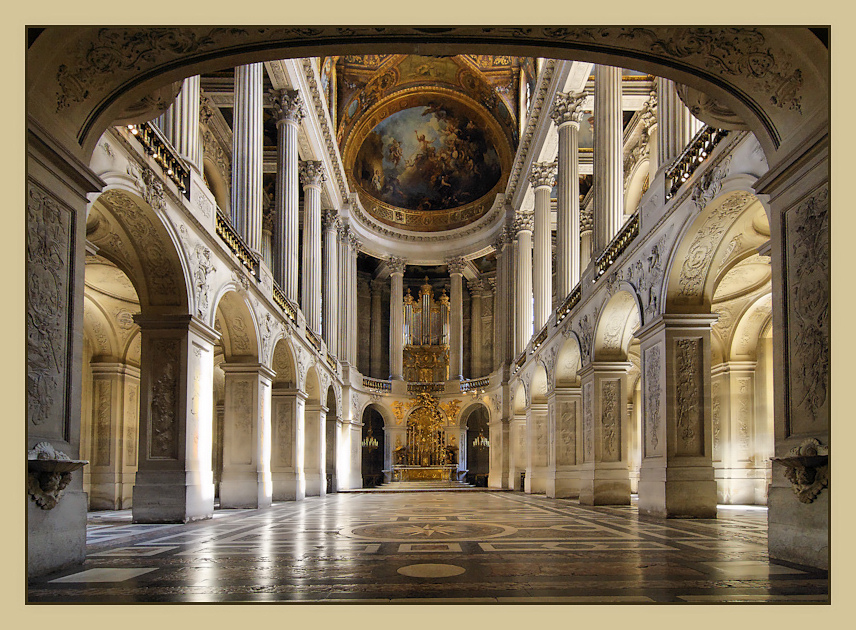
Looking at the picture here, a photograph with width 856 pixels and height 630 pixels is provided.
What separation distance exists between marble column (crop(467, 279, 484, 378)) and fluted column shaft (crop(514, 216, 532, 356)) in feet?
34.5

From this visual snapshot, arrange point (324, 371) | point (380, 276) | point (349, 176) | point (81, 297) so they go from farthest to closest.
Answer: point (380, 276)
point (349, 176)
point (324, 371)
point (81, 297)

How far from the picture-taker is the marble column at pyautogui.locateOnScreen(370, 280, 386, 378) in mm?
43719

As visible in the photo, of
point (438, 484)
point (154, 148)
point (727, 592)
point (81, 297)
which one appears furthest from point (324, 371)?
point (727, 592)

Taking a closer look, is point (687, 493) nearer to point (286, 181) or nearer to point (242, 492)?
point (242, 492)

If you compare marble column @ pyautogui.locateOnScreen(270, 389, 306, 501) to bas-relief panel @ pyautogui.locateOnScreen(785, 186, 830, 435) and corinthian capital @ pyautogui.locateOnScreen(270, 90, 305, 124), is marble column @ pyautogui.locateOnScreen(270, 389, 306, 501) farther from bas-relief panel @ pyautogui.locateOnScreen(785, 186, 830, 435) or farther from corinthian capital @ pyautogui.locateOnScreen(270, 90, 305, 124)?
bas-relief panel @ pyautogui.locateOnScreen(785, 186, 830, 435)

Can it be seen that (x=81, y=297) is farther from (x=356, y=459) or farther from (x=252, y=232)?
(x=356, y=459)

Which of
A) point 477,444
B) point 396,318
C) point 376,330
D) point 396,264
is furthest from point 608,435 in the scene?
point 376,330

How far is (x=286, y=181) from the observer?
2277 centimetres

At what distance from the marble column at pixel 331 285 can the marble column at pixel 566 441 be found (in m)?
12.2

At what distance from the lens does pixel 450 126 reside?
3750cm

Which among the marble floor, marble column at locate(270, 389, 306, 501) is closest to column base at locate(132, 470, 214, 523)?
the marble floor

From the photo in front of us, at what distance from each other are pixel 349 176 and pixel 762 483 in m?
23.7

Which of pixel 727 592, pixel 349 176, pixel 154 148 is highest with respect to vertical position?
pixel 349 176

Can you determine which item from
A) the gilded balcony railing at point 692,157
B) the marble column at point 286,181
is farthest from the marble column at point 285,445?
the gilded balcony railing at point 692,157
